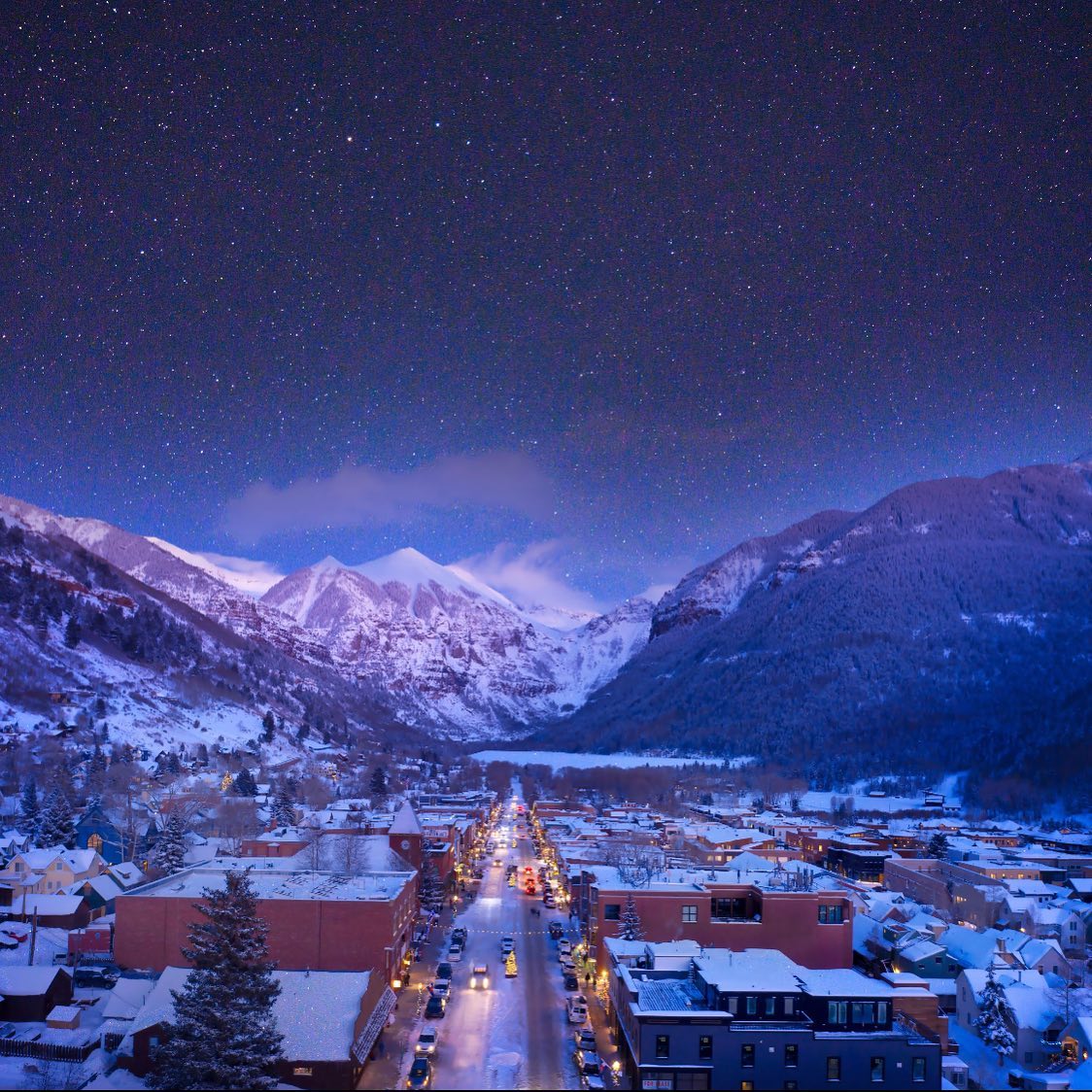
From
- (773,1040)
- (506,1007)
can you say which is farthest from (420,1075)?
(773,1040)

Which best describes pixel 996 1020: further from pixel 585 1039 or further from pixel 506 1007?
pixel 506 1007

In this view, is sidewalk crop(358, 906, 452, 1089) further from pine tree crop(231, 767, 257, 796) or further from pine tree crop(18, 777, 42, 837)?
pine tree crop(231, 767, 257, 796)

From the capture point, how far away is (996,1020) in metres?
35.2

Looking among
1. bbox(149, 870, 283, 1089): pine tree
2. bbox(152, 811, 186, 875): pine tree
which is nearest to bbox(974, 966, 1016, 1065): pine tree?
bbox(149, 870, 283, 1089): pine tree

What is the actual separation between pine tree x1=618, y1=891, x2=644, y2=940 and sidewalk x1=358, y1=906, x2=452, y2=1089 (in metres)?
8.29

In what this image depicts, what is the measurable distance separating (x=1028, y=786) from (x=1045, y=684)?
5582 centimetres

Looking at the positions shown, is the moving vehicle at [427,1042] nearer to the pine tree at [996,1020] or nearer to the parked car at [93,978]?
the parked car at [93,978]

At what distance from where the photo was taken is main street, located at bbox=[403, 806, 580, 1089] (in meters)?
27.3

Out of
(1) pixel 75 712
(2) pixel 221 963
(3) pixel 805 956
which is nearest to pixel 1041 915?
(3) pixel 805 956

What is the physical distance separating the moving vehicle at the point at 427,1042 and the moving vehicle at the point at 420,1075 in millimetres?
1153

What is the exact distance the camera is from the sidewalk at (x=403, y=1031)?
27344mm

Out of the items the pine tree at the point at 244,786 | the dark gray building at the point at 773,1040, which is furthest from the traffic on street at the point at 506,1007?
the pine tree at the point at 244,786

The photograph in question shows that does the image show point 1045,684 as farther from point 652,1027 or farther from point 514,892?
point 652,1027

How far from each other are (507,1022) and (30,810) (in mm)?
51411
